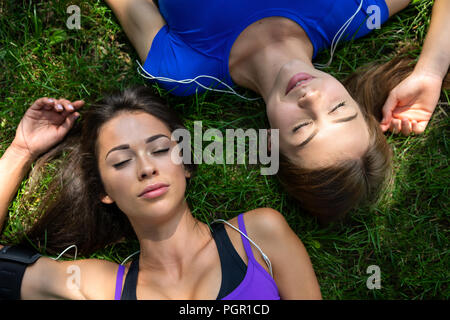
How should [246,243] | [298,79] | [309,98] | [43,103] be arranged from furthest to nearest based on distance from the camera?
[43,103]
[246,243]
[298,79]
[309,98]

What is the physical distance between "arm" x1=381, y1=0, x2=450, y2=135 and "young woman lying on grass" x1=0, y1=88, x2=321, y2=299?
1.18 meters

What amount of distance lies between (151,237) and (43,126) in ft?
4.01

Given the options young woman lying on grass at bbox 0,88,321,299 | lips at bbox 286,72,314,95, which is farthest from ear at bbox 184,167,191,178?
lips at bbox 286,72,314,95

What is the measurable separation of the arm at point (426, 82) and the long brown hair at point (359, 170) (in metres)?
0.09

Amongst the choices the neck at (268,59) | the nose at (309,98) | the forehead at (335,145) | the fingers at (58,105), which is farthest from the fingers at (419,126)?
the fingers at (58,105)

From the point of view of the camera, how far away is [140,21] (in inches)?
118

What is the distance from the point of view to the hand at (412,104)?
9.54 ft

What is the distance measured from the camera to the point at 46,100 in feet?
9.71

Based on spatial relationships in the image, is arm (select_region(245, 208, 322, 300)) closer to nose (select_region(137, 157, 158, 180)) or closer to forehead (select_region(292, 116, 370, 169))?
forehead (select_region(292, 116, 370, 169))

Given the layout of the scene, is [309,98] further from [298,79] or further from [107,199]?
[107,199]

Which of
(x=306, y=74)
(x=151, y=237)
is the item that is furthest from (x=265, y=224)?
(x=306, y=74)

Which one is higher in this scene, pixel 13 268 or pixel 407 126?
pixel 407 126

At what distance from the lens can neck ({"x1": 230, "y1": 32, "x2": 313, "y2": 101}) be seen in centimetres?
273
